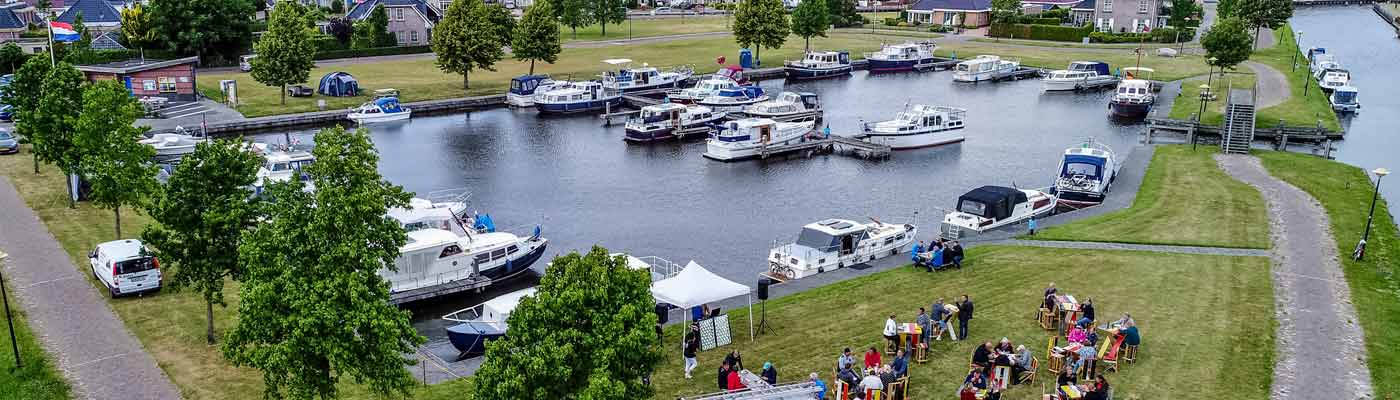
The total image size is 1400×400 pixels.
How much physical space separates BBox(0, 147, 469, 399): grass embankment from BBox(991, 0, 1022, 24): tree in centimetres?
9661

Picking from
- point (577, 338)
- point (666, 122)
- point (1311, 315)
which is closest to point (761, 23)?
point (666, 122)

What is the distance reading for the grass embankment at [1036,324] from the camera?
2512 cm

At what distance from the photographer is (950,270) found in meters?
34.2

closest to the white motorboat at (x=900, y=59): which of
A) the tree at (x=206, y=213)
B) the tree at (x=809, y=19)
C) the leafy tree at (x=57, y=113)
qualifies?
the tree at (x=809, y=19)

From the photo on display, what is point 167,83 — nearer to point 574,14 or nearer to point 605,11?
point 574,14

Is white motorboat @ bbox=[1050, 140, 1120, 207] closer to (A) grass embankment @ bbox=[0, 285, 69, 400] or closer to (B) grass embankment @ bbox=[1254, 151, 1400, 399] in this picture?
(B) grass embankment @ bbox=[1254, 151, 1400, 399]

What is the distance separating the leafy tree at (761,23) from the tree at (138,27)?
47.3 m

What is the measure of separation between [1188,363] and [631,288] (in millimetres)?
15076

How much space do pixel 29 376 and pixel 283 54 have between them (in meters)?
48.3

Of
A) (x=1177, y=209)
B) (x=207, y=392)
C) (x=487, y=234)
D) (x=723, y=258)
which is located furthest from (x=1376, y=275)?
(x=207, y=392)

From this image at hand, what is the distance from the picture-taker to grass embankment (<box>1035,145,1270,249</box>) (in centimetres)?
3784

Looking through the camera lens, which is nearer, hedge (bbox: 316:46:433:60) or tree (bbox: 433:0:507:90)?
tree (bbox: 433:0:507:90)

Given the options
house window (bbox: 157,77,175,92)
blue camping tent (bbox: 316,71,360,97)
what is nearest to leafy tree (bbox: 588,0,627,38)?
blue camping tent (bbox: 316,71,360,97)

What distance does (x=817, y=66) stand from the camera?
93.8 metres
